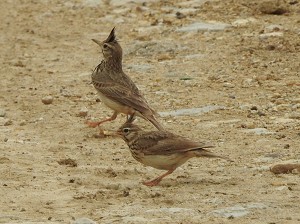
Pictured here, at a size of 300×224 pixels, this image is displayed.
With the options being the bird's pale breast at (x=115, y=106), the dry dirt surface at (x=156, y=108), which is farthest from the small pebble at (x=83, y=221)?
the bird's pale breast at (x=115, y=106)

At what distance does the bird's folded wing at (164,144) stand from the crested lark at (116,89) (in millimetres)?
1522

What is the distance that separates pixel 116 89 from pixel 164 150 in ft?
10.3

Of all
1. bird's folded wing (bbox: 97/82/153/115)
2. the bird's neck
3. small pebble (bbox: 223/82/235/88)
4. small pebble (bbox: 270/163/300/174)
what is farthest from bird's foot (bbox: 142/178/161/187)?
small pebble (bbox: 223/82/235/88)

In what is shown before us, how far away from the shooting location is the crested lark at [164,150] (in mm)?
9672

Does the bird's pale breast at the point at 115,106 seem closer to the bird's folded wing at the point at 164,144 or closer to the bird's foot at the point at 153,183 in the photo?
the bird's folded wing at the point at 164,144

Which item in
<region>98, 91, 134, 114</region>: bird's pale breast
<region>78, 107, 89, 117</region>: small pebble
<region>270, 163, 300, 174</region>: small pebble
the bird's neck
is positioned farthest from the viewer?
the bird's neck

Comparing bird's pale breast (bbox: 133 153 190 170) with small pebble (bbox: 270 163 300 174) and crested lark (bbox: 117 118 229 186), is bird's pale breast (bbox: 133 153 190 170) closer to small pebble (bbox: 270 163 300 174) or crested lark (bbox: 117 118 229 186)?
crested lark (bbox: 117 118 229 186)

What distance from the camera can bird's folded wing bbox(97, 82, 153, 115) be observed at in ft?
39.9

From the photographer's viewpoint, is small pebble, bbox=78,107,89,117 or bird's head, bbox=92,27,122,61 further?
bird's head, bbox=92,27,122,61

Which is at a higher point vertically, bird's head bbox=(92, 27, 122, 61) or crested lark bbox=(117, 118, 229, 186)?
crested lark bbox=(117, 118, 229, 186)

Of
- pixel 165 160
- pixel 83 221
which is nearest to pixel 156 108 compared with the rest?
pixel 165 160

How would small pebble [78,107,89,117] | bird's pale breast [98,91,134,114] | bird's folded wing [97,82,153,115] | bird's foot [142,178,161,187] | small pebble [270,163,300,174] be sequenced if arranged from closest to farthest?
1. bird's foot [142,178,161,187]
2. small pebble [270,163,300,174]
3. bird's folded wing [97,82,153,115]
4. bird's pale breast [98,91,134,114]
5. small pebble [78,107,89,117]

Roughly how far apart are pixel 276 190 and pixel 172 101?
460cm

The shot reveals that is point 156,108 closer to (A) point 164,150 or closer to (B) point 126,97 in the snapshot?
(B) point 126,97
